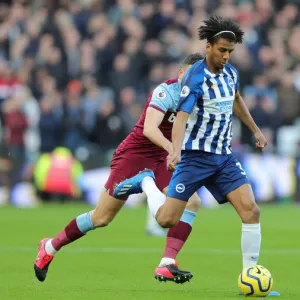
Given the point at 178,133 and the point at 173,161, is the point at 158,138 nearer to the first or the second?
the point at 178,133

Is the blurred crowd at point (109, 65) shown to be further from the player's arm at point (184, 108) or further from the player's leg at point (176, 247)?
the player's arm at point (184, 108)

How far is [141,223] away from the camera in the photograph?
16.0 m

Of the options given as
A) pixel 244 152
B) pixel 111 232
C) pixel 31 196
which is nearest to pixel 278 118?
pixel 244 152

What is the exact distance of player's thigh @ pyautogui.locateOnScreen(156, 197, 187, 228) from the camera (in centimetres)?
812

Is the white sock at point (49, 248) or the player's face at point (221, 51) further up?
the player's face at point (221, 51)

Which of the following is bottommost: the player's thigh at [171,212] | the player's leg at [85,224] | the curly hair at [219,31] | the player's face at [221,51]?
the player's leg at [85,224]

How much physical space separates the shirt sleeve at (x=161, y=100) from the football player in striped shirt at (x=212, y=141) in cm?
51

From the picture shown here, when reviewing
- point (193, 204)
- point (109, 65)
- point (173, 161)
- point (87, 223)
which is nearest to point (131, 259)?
point (87, 223)

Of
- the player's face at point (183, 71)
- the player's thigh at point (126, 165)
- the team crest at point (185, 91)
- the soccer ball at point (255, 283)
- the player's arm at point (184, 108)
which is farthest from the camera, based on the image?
the player's thigh at point (126, 165)

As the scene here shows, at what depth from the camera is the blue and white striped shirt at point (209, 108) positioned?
7.98 meters

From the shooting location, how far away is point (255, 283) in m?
7.61

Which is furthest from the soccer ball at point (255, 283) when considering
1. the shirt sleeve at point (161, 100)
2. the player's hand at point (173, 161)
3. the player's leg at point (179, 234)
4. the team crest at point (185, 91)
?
the shirt sleeve at point (161, 100)

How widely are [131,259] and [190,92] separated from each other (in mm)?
3359

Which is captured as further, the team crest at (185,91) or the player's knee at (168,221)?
the player's knee at (168,221)
